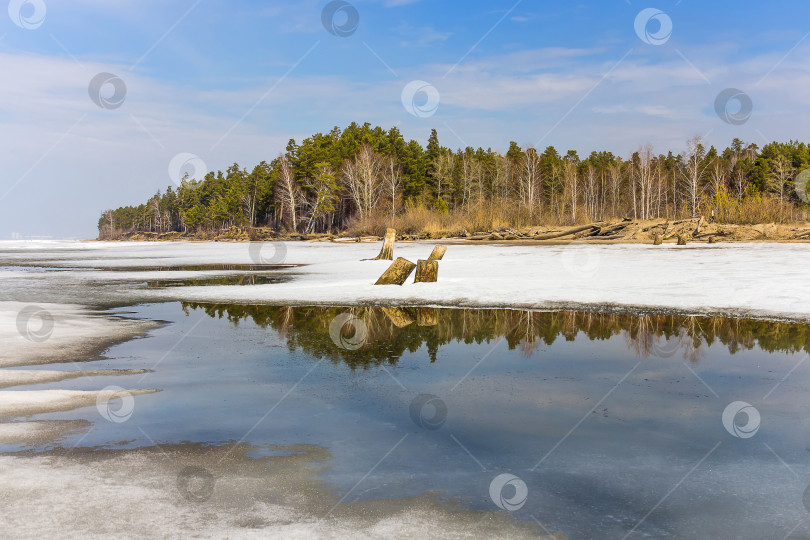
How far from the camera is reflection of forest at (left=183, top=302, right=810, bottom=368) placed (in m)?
7.40

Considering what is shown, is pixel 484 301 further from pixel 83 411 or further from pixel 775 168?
pixel 775 168

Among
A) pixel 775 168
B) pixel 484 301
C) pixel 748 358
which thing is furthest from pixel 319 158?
pixel 748 358

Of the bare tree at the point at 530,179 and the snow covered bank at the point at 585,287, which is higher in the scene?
the bare tree at the point at 530,179

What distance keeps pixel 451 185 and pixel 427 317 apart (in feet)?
263

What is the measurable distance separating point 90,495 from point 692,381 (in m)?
5.16

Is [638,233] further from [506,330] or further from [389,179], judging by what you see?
[389,179]

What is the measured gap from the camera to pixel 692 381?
19.0 ft

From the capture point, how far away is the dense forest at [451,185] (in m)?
61.6

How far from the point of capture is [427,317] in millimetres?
Answer: 10148

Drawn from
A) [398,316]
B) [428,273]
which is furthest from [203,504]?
[428,273]

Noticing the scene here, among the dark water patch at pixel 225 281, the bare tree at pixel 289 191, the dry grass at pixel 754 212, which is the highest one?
the bare tree at pixel 289 191

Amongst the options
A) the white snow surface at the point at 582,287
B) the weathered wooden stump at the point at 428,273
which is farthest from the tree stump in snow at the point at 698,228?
the weathered wooden stump at the point at 428,273

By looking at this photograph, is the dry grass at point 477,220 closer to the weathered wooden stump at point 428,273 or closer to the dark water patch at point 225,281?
the dark water patch at point 225,281

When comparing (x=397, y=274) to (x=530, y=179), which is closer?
(x=397, y=274)
